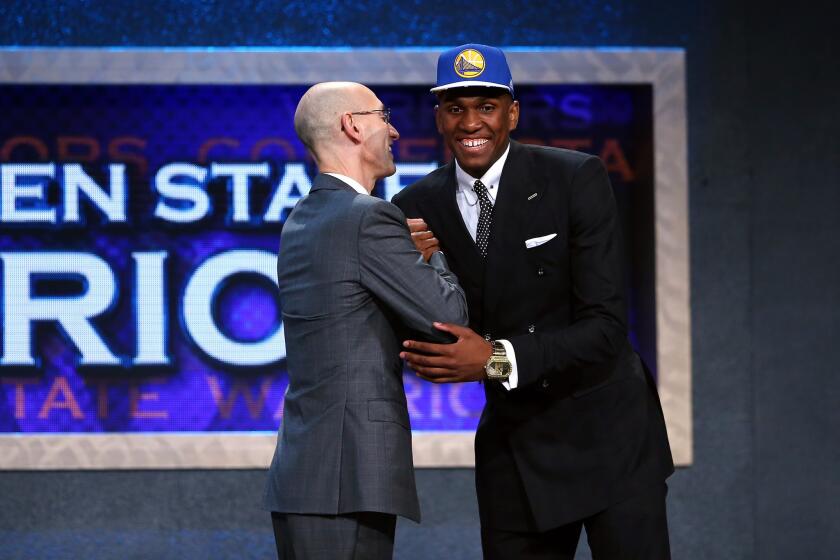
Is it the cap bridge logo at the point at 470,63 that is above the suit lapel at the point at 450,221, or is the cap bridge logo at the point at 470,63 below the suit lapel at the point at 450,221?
above

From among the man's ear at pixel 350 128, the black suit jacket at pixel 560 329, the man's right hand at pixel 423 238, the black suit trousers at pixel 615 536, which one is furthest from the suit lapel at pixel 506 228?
the black suit trousers at pixel 615 536

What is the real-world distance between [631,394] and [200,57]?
7.82 feet

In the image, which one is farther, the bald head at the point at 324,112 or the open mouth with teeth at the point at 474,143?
the open mouth with teeth at the point at 474,143

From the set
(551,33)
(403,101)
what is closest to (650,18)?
(551,33)

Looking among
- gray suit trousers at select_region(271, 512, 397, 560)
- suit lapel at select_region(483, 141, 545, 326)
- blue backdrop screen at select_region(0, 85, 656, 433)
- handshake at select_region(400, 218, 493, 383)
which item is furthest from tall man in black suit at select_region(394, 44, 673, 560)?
blue backdrop screen at select_region(0, 85, 656, 433)

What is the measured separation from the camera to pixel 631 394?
2572mm

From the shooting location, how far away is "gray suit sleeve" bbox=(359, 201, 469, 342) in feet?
7.38

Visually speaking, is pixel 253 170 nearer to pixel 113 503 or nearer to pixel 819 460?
pixel 113 503

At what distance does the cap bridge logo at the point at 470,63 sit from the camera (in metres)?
2.49

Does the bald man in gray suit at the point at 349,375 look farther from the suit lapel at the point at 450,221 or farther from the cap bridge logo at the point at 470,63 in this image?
the cap bridge logo at the point at 470,63

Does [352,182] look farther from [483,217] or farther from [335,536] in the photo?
[335,536]

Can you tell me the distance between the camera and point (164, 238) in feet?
14.2

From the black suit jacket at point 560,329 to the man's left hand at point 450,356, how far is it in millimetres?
157

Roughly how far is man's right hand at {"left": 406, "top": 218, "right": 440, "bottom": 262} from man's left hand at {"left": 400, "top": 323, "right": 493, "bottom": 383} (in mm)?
238
